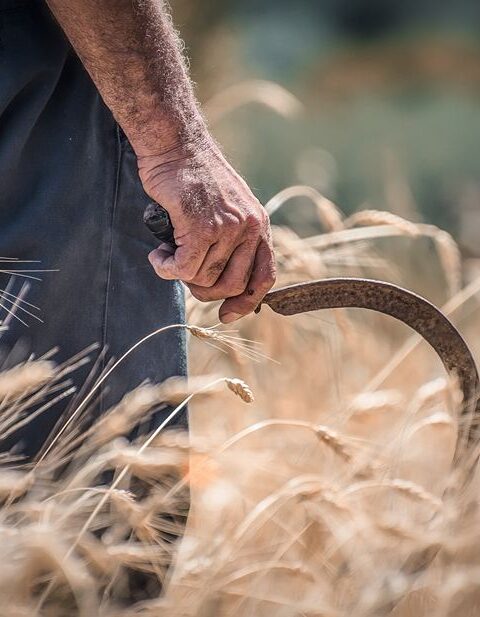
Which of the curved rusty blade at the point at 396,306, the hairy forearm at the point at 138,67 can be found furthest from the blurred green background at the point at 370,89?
the hairy forearm at the point at 138,67

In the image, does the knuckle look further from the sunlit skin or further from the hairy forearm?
the hairy forearm

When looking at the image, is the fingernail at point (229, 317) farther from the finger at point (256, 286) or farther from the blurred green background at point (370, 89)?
the blurred green background at point (370, 89)

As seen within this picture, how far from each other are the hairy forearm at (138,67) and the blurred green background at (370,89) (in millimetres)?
5339

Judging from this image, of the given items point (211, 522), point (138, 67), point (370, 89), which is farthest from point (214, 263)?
point (370, 89)

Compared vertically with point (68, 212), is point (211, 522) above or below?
below

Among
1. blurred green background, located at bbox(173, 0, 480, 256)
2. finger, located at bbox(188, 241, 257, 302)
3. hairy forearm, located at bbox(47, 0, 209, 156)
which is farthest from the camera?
blurred green background, located at bbox(173, 0, 480, 256)

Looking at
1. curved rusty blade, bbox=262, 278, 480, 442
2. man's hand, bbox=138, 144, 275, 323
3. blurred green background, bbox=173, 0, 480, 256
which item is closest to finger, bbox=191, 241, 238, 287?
man's hand, bbox=138, 144, 275, 323

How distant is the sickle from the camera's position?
153 cm

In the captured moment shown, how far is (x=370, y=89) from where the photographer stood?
359 inches

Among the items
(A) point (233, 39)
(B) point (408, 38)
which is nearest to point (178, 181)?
(A) point (233, 39)

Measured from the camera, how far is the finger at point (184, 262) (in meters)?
1.41

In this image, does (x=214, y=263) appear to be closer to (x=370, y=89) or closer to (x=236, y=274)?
(x=236, y=274)

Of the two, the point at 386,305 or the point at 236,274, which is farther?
the point at 386,305

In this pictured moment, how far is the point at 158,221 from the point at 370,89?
802 cm
